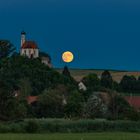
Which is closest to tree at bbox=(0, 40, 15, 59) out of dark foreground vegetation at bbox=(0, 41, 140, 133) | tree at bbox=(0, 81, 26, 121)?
dark foreground vegetation at bbox=(0, 41, 140, 133)

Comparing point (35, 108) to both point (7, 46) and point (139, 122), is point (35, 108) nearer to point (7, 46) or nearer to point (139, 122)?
point (139, 122)

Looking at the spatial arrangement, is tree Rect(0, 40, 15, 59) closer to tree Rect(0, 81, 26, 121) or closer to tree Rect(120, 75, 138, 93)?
tree Rect(120, 75, 138, 93)

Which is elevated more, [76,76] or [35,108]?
[76,76]

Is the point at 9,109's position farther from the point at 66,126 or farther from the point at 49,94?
the point at 49,94

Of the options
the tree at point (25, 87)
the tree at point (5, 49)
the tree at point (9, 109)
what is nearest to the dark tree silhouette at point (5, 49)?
the tree at point (5, 49)

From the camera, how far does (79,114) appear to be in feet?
345

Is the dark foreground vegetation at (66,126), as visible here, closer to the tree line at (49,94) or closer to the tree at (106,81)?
the tree line at (49,94)

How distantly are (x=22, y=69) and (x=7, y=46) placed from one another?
29.0m

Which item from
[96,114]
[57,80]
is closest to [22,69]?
[57,80]

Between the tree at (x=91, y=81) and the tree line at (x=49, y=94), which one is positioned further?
the tree at (x=91, y=81)

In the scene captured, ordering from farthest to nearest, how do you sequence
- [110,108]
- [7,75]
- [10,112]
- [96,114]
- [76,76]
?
[76,76] → [7,75] → [110,108] → [96,114] → [10,112]

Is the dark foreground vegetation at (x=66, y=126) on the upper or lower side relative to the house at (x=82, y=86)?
lower

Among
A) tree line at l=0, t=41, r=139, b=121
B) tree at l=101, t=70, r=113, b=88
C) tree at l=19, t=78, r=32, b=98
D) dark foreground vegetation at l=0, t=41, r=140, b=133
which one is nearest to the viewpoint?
dark foreground vegetation at l=0, t=41, r=140, b=133

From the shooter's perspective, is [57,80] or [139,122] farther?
[57,80]
